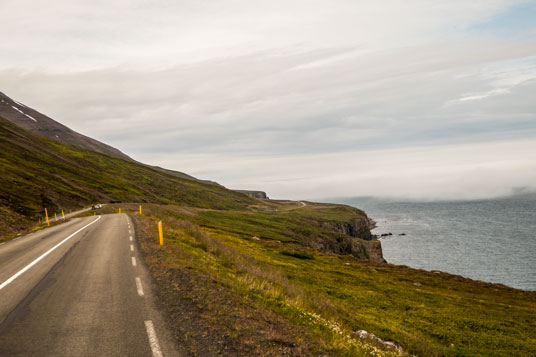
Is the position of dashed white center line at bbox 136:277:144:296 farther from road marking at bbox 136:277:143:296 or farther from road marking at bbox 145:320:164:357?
road marking at bbox 145:320:164:357

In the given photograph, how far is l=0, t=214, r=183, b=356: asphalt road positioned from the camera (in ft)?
28.8

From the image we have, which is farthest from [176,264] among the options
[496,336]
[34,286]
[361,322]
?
[496,336]

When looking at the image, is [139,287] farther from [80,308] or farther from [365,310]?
[365,310]

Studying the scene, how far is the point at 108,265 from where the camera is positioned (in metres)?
18.2

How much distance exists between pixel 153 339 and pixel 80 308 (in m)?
4.23

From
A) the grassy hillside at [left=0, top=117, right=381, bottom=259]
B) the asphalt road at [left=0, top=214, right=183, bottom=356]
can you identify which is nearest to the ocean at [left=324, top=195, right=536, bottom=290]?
the grassy hillside at [left=0, top=117, right=381, bottom=259]

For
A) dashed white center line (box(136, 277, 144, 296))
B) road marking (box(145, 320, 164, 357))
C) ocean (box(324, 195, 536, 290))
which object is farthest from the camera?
ocean (box(324, 195, 536, 290))

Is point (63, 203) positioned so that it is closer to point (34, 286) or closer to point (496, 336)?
point (34, 286)

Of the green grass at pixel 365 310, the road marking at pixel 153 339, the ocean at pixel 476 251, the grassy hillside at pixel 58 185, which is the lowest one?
the ocean at pixel 476 251

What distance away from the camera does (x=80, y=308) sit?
1167 centimetres

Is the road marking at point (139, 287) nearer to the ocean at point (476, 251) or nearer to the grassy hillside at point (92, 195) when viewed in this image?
the grassy hillside at point (92, 195)

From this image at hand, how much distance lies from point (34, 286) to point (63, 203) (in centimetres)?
8601

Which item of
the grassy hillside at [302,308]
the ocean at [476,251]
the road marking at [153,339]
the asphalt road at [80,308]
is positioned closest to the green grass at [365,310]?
the grassy hillside at [302,308]

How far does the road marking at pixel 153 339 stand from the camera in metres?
8.36
